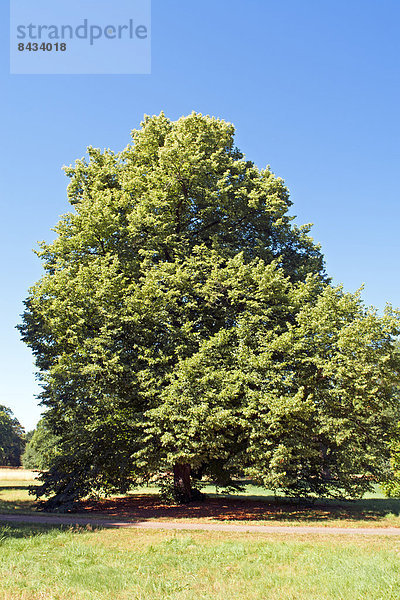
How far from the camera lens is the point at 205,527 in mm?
13148

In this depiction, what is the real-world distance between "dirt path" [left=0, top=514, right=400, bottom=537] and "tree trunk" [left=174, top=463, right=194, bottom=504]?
18.5 feet

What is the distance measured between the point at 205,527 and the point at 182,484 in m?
7.12

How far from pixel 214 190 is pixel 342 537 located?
15.6m

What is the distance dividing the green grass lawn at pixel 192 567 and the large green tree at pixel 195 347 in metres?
5.20

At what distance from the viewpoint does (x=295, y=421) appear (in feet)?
50.8

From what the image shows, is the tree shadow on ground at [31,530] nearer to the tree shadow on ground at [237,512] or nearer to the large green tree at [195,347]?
the tree shadow on ground at [237,512]

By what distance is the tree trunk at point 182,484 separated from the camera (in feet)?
64.9

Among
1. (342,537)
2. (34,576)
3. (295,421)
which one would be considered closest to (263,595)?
(34,576)

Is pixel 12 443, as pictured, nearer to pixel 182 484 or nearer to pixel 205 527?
pixel 182 484

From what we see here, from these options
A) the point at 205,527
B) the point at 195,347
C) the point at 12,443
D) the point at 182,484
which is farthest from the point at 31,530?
the point at 12,443

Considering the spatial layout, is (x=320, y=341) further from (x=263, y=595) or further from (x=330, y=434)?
(x=263, y=595)

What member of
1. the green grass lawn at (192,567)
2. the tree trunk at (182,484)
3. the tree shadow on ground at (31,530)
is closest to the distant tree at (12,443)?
the tree trunk at (182,484)

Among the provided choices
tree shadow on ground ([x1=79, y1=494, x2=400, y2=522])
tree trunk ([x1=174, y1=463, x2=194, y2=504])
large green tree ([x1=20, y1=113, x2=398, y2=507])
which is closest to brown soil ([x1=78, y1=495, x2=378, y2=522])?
tree shadow on ground ([x1=79, y1=494, x2=400, y2=522])

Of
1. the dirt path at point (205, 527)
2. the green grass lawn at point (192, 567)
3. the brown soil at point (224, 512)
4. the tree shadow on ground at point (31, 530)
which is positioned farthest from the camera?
the brown soil at point (224, 512)
